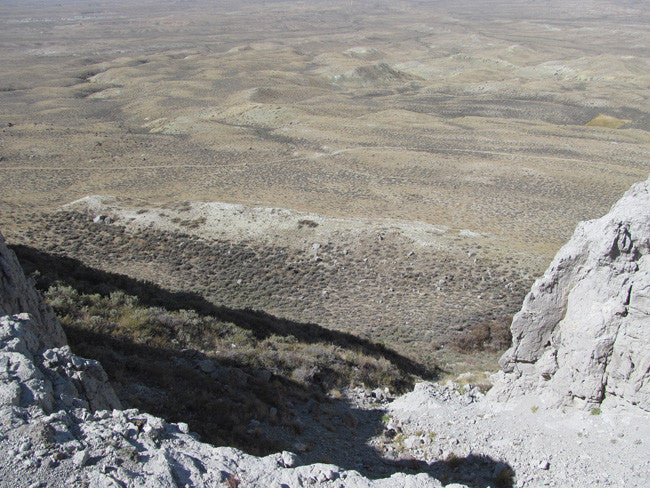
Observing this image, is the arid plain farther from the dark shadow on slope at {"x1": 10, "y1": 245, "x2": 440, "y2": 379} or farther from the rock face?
the rock face

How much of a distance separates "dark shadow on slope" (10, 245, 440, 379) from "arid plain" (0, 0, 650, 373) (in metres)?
1.05

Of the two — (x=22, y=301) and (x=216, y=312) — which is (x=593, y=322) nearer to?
(x=22, y=301)

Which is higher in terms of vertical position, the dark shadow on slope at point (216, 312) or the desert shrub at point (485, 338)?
the dark shadow on slope at point (216, 312)

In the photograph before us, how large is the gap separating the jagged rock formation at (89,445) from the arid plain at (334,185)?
9.77m

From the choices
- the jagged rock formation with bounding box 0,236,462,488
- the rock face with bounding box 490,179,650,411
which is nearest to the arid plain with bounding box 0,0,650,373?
the rock face with bounding box 490,179,650,411

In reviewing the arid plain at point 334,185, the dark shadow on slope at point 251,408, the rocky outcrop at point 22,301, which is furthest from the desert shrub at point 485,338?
the rocky outcrop at point 22,301

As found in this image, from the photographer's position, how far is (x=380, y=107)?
67375 millimetres

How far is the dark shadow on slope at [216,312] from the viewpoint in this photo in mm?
14109

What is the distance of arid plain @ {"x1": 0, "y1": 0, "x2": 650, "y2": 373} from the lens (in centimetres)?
1995

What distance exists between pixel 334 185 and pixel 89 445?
1209 inches

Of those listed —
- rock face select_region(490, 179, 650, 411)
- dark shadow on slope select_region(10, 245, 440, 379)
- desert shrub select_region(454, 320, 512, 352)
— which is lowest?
desert shrub select_region(454, 320, 512, 352)

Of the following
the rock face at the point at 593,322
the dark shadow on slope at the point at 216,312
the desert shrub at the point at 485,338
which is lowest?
the desert shrub at the point at 485,338

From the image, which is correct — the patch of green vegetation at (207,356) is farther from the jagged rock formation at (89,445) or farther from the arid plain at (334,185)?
the arid plain at (334,185)

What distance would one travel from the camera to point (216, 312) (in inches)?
612
